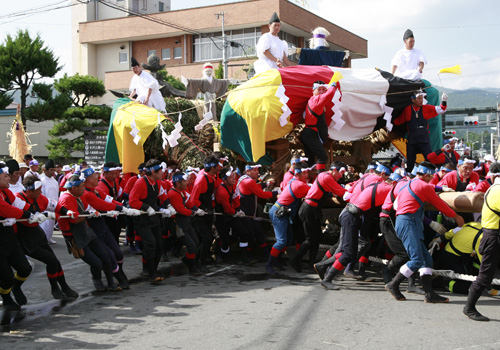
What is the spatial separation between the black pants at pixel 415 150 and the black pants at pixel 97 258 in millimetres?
6155

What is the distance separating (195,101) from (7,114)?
26.4m

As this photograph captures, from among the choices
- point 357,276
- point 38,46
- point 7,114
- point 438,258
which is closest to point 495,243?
point 438,258

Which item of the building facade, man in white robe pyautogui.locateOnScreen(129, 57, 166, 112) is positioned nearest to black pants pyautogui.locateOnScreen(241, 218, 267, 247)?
man in white robe pyautogui.locateOnScreen(129, 57, 166, 112)

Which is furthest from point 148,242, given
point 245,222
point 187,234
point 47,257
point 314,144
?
point 314,144

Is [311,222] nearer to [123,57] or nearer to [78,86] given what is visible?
[78,86]

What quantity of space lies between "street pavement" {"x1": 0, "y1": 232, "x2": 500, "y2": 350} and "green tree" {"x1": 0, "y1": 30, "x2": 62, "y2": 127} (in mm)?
19168

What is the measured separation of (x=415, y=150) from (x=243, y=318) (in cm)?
600

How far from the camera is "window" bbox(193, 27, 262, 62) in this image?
3941 centimetres

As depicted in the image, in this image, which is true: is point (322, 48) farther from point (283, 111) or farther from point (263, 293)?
point (263, 293)

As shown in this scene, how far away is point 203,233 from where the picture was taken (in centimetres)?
966

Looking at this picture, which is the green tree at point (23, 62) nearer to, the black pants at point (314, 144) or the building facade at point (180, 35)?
the building facade at point (180, 35)

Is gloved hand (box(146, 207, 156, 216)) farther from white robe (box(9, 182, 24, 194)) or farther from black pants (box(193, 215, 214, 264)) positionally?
white robe (box(9, 182, 24, 194))

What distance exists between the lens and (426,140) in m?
10.8

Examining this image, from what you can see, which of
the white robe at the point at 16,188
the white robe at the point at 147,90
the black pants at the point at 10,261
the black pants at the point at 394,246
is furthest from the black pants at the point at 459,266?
the white robe at the point at 147,90
